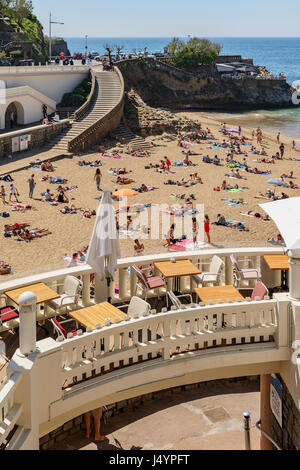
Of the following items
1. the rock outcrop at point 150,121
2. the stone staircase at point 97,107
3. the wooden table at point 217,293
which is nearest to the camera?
the wooden table at point 217,293

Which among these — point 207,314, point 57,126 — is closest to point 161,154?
point 57,126

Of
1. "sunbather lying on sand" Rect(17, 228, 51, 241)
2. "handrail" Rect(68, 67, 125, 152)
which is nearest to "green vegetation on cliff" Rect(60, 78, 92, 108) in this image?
"handrail" Rect(68, 67, 125, 152)

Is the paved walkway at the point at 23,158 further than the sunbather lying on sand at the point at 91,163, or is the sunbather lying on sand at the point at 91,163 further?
the sunbather lying on sand at the point at 91,163

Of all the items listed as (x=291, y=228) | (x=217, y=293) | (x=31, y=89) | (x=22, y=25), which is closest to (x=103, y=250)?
(x=217, y=293)

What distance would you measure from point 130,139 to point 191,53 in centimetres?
3476

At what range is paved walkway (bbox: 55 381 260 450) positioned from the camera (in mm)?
8492

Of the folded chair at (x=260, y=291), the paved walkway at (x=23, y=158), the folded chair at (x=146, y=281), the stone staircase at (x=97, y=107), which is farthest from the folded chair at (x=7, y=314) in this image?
the stone staircase at (x=97, y=107)

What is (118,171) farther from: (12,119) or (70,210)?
(12,119)

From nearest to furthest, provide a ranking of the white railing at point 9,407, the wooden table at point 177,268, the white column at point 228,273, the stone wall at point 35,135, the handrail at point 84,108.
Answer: the white railing at point 9,407 → the wooden table at point 177,268 → the white column at point 228,273 → the stone wall at point 35,135 → the handrail at point 84,108

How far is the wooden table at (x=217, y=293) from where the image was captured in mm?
9273

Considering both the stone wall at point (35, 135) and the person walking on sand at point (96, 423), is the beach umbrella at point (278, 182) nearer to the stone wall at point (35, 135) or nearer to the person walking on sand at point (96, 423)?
the stone wall at point (35, 135)

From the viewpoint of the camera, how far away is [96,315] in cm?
875

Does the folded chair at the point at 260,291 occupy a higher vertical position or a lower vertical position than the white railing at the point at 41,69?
lower

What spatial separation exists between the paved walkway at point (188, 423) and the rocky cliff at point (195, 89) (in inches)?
1935
